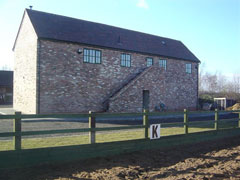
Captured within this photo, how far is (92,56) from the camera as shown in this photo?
64.5 feet

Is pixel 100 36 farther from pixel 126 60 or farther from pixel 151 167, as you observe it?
pixel 151 167

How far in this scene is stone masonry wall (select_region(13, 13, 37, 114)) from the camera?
56.9ft

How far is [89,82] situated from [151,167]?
46.9 feet

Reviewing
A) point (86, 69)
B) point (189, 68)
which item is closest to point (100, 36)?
point (86, 69)

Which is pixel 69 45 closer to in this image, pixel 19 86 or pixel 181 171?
pixel 19 86

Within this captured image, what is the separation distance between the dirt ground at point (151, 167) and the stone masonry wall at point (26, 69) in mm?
12279

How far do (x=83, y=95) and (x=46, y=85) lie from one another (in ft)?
10.8

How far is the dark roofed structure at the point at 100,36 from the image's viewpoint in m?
18.4

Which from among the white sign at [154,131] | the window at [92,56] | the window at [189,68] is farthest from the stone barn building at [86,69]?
the white sign at [154,131]

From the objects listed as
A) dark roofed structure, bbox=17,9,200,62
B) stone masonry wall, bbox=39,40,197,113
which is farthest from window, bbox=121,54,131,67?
dark roofed structure, bbox=17,9,200,62

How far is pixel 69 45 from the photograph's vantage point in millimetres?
18234

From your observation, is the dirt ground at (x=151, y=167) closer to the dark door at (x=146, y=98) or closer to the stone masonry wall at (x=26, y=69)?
the stone masonry wall at (x=26, y=69)

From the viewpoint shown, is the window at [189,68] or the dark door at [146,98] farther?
the window at [189,68]

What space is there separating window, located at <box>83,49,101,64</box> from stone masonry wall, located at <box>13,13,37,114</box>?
4110 mm
